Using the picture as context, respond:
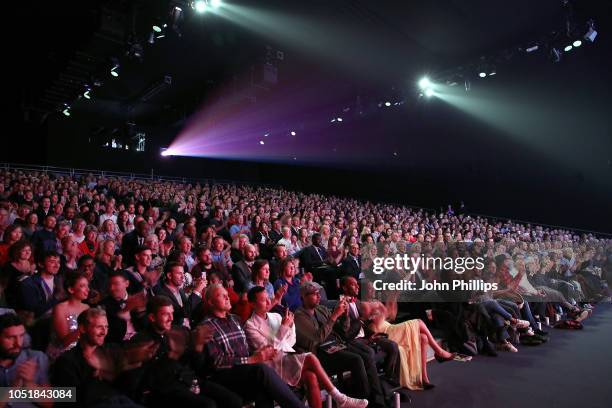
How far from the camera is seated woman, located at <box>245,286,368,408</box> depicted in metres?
2.64

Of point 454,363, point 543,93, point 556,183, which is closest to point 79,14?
point 454,363

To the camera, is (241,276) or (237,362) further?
(241,276)

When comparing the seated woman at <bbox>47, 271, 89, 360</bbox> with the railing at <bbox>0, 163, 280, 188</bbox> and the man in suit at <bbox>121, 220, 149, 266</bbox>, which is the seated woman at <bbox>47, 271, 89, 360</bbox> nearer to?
the man in suit at <bbox>121, 220, 149, 266</bbox>

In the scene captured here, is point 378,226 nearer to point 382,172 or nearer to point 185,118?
point 382,172

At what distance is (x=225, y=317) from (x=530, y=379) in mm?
2598

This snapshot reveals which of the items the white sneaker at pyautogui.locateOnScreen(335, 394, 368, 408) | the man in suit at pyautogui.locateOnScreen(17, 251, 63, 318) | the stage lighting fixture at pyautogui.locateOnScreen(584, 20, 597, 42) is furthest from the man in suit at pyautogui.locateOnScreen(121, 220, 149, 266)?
the stage lighting fixture at pyautogui.locateOnScreen(584, 20, 597, 42)

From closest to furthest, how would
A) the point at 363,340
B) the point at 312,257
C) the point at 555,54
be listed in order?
1. the point at 363,340
2. the point at 312,257
3. the point at 555,54

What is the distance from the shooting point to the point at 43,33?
27.8 ft

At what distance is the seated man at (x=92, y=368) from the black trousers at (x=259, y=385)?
21.7 inches

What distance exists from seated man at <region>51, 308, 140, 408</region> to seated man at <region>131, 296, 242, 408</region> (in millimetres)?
122

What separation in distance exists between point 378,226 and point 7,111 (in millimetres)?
12509

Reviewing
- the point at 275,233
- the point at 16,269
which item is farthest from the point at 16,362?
the point at 275,233

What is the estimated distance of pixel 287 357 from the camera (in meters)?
2.69

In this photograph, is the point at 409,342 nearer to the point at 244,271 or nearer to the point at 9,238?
the point at 244,271
